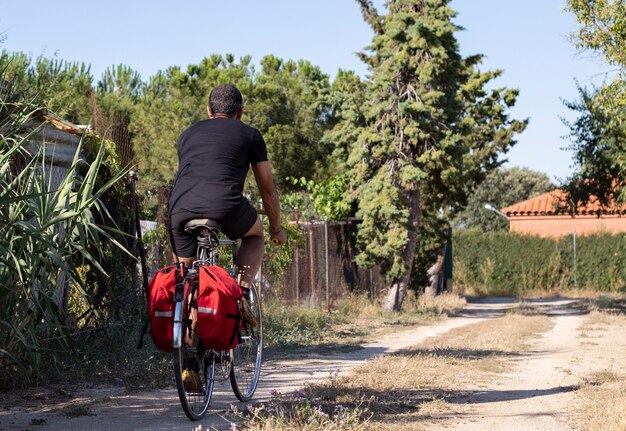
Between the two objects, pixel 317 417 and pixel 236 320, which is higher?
pixel 236 320

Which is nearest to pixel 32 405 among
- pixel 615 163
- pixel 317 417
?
pixel 317 417

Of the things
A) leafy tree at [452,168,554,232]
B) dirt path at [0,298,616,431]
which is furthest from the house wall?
dirt path at [0,298,616,431]

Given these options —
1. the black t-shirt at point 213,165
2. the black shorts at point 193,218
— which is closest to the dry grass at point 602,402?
the black shorts at point 193,218

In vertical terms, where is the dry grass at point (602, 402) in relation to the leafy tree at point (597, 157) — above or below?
below

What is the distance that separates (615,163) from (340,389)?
14685mm

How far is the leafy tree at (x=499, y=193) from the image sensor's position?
64.4 meters

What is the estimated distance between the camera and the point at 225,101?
20.3 ft

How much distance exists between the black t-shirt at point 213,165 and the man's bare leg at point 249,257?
1.63 ft

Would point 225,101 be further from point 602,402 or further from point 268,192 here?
point 602,402

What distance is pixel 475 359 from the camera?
31.8ft

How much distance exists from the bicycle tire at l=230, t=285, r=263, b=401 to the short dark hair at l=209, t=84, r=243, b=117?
47.3 inches

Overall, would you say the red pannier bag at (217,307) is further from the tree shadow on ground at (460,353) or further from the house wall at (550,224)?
the house wall at (550,224)

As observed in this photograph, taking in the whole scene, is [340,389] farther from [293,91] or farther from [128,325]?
[293,91]

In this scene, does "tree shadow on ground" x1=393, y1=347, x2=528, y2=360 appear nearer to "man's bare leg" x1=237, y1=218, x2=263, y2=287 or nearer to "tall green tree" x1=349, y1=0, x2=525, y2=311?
"man's bare leg" x1=237, y1=218, x2=263, y2=287
